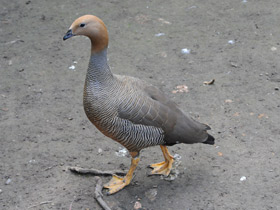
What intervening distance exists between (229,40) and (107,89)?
341 centimetres

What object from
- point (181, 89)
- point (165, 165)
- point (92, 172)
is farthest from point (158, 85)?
point (92, 172)

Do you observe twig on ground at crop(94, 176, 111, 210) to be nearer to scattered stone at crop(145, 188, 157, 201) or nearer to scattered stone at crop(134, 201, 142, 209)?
scattered stone at crop(134, 201, 142, 209)

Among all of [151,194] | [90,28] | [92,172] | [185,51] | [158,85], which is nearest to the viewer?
[90,28]

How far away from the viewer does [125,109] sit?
3.84 meters

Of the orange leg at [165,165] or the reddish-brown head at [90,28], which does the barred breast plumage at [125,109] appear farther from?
the orange leg at [165,165]

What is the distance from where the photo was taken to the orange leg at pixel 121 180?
416 centimetres

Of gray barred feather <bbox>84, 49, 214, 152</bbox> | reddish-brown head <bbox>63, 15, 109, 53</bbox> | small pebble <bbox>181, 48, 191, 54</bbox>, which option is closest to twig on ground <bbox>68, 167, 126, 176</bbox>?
gray barred feather <bbox>84, 49, 214, 152</bbox>

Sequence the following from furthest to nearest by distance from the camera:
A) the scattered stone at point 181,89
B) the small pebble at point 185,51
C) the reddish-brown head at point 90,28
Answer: the small pebble at point 185,51 < the scattered stone at point 181,89 < the reddish-brown head at point 90,28

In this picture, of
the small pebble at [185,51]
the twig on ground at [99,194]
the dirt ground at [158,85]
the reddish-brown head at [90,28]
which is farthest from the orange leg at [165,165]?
the small pebble at [185,51]

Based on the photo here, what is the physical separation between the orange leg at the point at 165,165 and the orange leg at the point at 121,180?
30 cm

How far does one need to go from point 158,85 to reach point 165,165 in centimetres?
166

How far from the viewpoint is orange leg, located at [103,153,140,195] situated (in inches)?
164

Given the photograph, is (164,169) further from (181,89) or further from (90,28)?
(90,28)

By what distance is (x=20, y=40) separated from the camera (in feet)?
22.2
